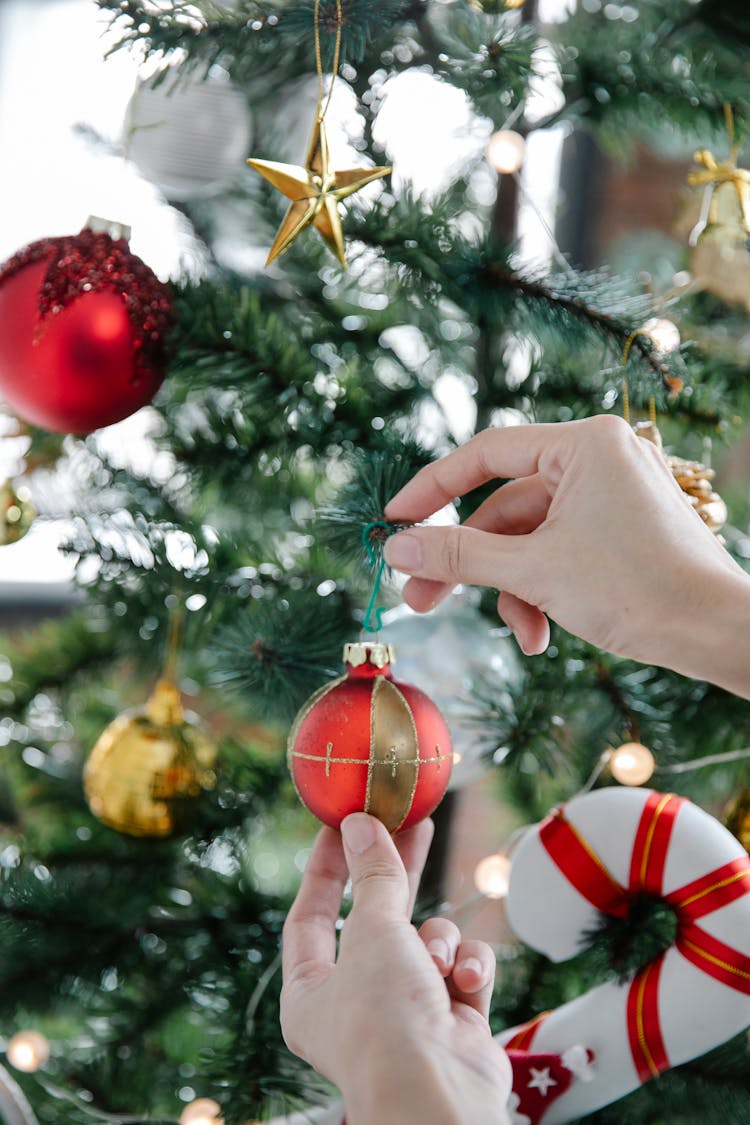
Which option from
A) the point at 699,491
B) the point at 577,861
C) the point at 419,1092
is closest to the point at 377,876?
the point at 419,1092

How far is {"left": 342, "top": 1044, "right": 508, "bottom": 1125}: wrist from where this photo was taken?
411 millimetres

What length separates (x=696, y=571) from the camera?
0.51 meters

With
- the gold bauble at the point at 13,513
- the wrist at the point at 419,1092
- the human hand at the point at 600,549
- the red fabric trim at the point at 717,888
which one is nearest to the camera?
the wrist at the point at 419,1092

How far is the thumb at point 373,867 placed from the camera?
0.49 meters

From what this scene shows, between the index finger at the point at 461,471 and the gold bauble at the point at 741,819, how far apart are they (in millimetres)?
332

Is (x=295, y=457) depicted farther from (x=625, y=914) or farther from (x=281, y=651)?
(x=625, y=914)

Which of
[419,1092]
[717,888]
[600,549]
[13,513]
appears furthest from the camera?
[13,513]

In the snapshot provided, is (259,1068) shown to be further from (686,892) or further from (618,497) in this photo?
(618,497)

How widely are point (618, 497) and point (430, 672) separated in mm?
212

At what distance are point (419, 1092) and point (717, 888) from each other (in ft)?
0.95

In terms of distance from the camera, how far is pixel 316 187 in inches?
23.2

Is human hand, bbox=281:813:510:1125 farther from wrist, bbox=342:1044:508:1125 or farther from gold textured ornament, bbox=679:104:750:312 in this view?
gold textured ornament, bbox=679:104:750:312

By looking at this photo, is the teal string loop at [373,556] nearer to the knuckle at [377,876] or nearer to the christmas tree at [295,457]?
the christmas tree at [295,457]

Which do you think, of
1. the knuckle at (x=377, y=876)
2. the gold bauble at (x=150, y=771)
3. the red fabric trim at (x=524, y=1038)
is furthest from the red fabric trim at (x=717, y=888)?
the gold bauble at (x=150, y=771)
